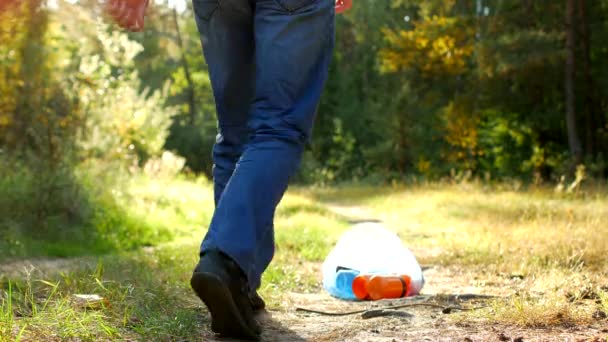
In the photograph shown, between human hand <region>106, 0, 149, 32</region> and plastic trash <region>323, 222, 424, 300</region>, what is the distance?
5.67 feet

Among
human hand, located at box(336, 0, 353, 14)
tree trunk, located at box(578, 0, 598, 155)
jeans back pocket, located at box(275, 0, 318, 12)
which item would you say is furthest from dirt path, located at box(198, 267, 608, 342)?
tree trunk, located at box(578, 0, 598, 155)

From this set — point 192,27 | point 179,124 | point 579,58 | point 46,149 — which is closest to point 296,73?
point 46,149

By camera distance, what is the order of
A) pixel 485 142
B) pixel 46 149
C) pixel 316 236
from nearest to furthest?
pixel 316 236 < pixel 46 149 < pixel 485 142

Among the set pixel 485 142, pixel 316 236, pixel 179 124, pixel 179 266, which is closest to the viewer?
pixel 179 266

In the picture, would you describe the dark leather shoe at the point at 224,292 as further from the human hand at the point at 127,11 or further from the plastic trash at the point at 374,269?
the plastic trash at the point at 374,269

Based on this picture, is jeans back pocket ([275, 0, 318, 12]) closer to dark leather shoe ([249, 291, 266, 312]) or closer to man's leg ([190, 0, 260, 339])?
man's leg ([190, 0, 260, 339])

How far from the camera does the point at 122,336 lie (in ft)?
7.68

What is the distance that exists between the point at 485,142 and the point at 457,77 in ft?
10.7

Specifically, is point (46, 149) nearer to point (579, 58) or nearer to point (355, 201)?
point (355, 201)

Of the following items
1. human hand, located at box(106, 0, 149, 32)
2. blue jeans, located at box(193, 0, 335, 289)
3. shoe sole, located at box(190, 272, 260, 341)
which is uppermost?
human hand, located at box(106, 0, 149, 32)

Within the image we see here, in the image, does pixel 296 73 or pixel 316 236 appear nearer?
pixel 296 73

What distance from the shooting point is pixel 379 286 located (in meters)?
3.75

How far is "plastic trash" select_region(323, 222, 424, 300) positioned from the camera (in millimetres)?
3766

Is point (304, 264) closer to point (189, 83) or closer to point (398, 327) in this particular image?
point (398, 327)
